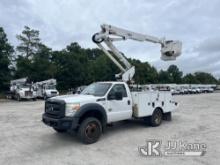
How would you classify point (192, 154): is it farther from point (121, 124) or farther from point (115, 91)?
point (121, 124)

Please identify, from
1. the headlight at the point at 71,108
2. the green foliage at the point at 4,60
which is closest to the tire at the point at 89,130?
the headlight at the point at 71,108

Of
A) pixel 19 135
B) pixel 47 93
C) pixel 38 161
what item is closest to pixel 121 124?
pixel 19 135

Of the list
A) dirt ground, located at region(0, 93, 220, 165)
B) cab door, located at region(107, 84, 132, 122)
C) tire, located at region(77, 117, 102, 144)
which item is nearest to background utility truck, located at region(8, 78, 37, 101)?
dirt ground, located at region(0, 93, 220, 165)

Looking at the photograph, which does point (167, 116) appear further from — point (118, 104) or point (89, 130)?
point (89, 130)

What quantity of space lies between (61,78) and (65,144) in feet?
122

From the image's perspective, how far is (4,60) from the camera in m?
36.1

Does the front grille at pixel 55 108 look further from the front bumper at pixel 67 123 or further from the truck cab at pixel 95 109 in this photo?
the front bumper at pixel 67 123

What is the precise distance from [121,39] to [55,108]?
5210mm

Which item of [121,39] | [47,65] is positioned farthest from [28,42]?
[121,39]

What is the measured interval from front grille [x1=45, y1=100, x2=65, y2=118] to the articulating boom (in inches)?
158

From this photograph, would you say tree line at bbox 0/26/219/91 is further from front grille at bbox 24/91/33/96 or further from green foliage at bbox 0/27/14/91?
front grille at bbox 24/91/33/96

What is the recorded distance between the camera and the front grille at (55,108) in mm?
6633

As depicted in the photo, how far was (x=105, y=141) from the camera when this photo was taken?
723 cm

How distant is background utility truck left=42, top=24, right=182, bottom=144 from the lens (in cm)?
669
